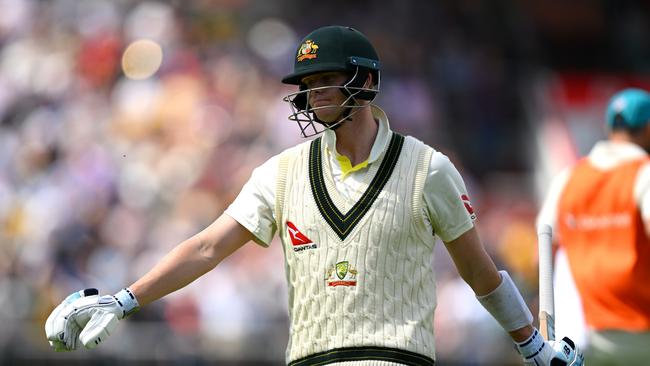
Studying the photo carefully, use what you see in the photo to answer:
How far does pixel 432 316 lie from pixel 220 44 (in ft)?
39.9

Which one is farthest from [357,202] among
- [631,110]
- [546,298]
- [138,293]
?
[631,110]

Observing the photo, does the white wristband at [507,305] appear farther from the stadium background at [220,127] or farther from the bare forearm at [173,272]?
the stadium background at [220,127]

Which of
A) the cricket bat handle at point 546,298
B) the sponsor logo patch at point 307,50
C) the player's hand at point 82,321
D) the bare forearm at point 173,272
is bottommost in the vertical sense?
the cricket bat handle at point 546,298

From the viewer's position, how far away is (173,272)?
18.3ft

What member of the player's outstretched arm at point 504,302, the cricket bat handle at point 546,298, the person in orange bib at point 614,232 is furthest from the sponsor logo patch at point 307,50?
the person in orange bib at point 614,232

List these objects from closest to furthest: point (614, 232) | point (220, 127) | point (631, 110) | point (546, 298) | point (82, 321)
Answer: point (82, 321) < point (546, 298) < point (614, 232) < point (631, 110) < point (220, 127)

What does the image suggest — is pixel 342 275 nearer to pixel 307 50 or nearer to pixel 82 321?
pixel 307 50

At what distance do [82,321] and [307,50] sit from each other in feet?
4.80

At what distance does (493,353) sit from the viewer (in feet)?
43.2

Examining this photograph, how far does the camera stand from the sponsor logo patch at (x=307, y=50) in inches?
220

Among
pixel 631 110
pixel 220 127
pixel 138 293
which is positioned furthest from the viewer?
pixel 220 127

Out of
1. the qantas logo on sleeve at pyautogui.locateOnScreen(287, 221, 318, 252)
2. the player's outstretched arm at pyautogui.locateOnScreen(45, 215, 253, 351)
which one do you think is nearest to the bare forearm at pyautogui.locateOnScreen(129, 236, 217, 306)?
the player's outstretched arm at pyautogui.locateOnScreen(45, 215, 253, 351)

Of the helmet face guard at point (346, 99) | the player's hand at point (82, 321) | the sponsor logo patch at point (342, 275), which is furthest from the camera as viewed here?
the helmet face guard at point (346, 99)

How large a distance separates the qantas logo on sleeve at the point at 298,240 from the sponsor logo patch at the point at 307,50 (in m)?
0.70
